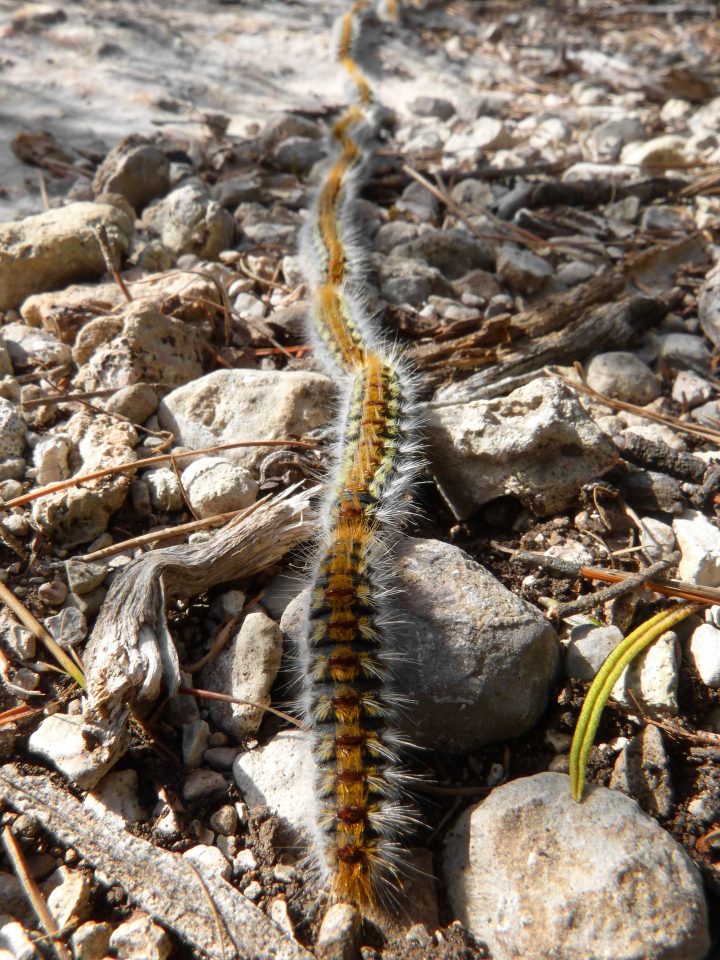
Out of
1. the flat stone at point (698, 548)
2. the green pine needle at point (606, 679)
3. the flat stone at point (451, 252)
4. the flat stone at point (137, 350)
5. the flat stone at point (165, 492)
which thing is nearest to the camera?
the green pine needle at point (606, 679)

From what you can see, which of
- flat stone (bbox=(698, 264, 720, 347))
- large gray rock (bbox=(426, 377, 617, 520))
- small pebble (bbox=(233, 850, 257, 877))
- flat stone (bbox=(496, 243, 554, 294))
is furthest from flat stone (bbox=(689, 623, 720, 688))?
flat stone (bbox=(496, 243, 554, 294))

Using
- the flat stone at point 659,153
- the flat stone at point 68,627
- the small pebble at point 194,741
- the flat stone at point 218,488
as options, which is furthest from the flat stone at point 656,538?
the flat stone at point 659,153

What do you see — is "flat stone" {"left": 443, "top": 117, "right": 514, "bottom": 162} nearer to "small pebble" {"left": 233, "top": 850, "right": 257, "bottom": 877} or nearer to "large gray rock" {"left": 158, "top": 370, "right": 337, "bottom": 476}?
"large gray rock" {"left": 158, "top": 370, "right": 337, "bottom": 476}

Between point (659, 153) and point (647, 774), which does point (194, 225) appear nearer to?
point (659, 153)

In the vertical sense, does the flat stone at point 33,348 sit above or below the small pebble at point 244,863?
above

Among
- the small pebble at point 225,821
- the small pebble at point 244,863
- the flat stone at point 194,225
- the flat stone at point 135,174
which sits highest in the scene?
the flat stone at point 135,174

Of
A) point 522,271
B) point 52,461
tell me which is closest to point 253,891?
point 52,461

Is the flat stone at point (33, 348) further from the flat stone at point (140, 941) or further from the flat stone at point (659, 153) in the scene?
the flat stone at point (659, 153)
